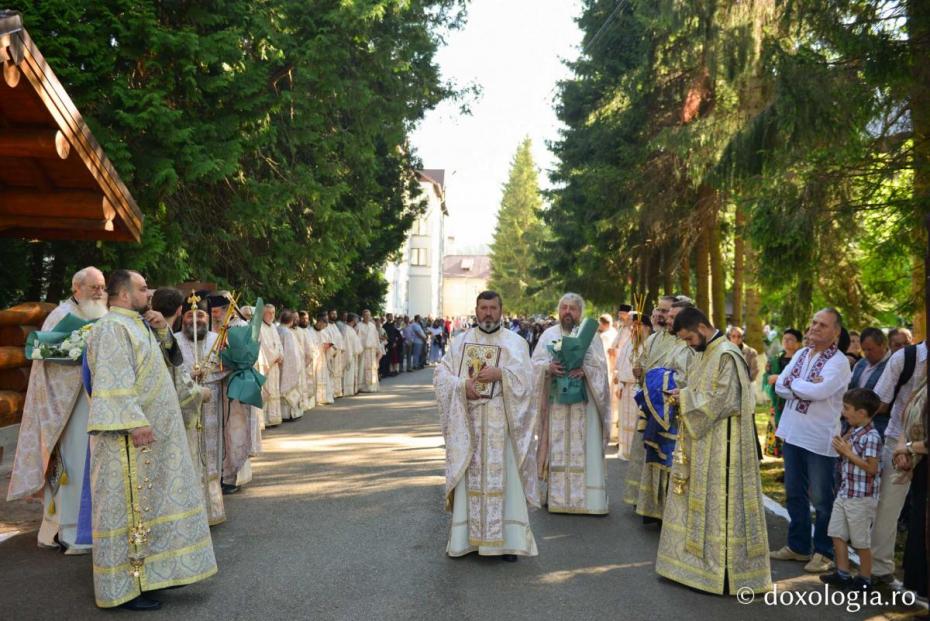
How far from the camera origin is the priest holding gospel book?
7207 mm

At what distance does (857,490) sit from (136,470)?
508cm

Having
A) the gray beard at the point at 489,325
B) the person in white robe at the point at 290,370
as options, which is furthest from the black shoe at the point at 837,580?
the person in white robe at the point at 290,370

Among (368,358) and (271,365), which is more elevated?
(271,365)

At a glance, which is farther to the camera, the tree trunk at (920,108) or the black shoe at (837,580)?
the tree trunk at (920,108)

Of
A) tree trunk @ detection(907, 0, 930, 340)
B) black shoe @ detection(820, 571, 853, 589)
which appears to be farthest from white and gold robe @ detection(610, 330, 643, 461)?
black shoe @ detection(820, 571, 853, 589)

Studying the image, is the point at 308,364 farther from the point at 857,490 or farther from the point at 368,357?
the point at 857,490

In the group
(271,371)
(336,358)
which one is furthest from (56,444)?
(336,358)

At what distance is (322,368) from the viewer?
Result: 20484mm

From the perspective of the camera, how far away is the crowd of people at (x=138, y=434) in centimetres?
577

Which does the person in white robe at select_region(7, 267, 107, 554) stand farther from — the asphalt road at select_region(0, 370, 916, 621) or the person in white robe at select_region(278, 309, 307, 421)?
the person in white robe at select_region(278, 309, 307, 421)

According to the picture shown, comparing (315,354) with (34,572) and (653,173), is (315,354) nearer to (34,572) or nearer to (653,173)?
(653,173)

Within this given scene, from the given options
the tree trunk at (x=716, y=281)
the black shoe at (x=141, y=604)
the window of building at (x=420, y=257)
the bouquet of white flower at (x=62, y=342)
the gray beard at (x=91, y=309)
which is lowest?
the black shoe at (x=141, y=604)

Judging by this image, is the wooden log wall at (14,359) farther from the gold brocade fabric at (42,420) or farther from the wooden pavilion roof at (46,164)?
the gold brocade fabric at (42,420)

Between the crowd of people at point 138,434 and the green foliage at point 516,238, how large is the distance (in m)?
77.3
